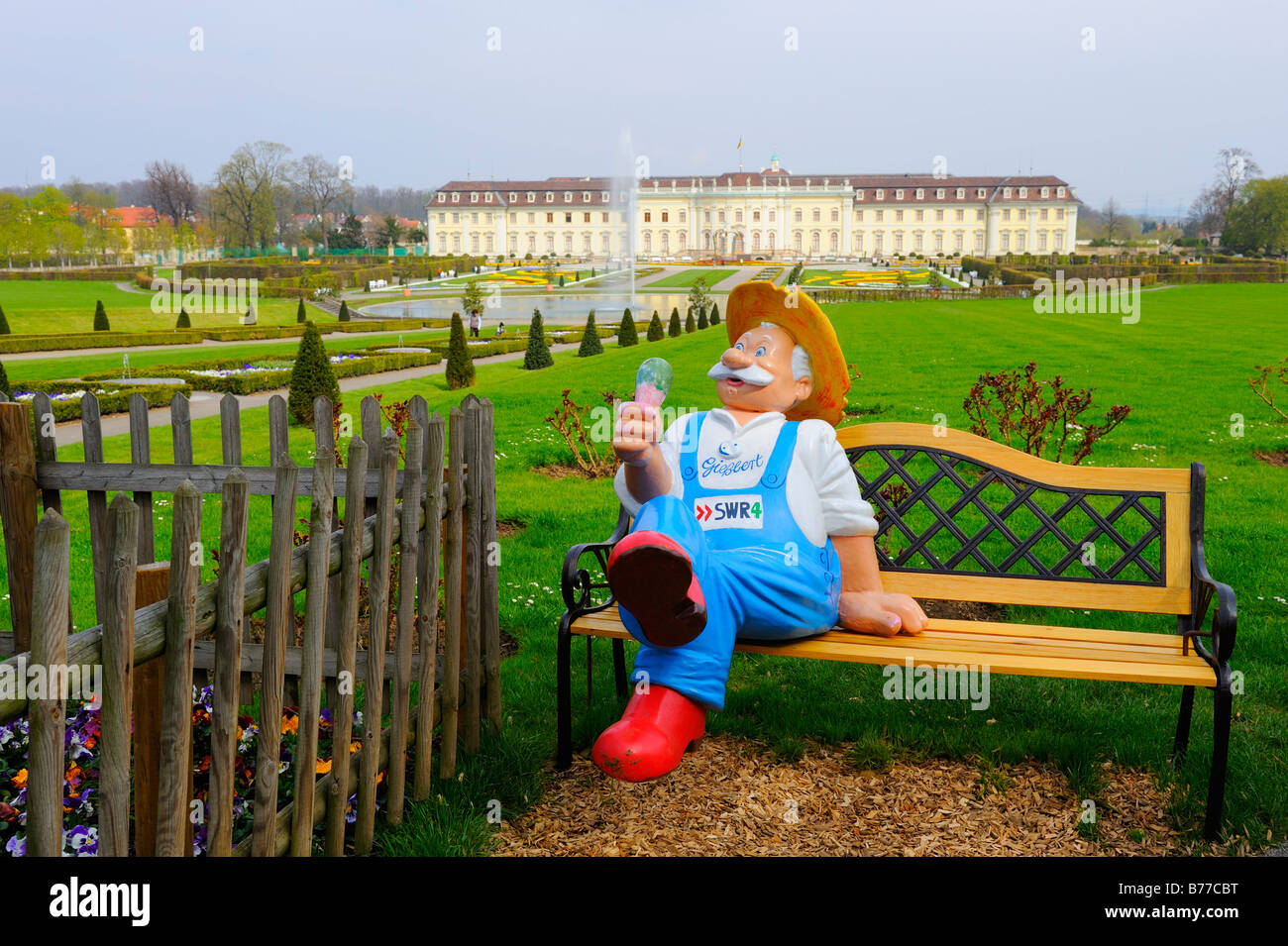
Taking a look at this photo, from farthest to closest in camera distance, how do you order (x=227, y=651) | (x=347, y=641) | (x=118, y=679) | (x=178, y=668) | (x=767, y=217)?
(x=767, y=217) → (x=347, y=641) → (x=227, y=651) → (x=178, y=668) → (x=118, y=679)

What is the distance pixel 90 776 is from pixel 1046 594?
112 inches

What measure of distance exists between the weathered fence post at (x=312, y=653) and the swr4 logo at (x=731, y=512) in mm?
1134

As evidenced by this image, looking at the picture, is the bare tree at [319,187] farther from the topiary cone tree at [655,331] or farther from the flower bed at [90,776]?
the flower bed at [90,776]

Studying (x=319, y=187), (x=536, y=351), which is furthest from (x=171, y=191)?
(x=536, y=351)

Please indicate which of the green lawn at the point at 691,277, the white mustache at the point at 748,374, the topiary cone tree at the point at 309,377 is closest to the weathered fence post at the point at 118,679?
the white mustache at the point at 748,374

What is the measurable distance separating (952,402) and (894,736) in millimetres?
7387

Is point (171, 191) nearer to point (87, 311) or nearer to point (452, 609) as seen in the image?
point (87, 311)

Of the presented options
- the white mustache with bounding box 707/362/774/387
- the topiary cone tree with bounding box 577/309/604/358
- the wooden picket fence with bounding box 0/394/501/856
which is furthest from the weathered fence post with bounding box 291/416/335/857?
the topiary cone tree with bounding box 577/309/604/358

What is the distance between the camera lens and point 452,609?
2.87 meters

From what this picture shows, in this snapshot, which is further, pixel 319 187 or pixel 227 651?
pixel 319 187

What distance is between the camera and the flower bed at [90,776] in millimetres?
2389

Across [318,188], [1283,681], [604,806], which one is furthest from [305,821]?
[318,188]

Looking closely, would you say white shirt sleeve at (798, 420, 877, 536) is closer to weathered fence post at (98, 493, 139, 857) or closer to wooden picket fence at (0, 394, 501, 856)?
wooden picket fence at (0, 394, 501, 856)

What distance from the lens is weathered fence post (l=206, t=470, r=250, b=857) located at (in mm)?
1799
